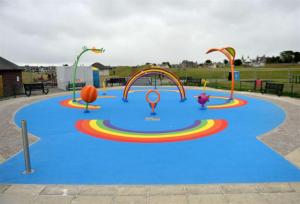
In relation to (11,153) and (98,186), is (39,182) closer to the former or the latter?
(98,186)

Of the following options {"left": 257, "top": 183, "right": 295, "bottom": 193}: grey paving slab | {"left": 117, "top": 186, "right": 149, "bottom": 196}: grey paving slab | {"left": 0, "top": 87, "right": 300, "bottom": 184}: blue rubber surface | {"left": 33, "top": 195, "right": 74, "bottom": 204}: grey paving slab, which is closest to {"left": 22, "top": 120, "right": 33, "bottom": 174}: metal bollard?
{"left": 0, "top": 87, "right": 300, "bottom": 184}: blue rubber surface

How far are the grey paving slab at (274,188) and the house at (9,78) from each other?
21.9m

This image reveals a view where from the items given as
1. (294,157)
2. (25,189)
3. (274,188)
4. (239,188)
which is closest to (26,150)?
(25,189)

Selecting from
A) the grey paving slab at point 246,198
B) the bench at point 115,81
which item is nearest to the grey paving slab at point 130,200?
the grey paving slab at point 246,198

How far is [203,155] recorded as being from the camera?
7.44 m

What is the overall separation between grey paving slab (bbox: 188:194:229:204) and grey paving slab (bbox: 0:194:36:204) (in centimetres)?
317

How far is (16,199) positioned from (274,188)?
537cm

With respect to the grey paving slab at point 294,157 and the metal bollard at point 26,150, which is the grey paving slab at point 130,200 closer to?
the metal bollard at point 26,150

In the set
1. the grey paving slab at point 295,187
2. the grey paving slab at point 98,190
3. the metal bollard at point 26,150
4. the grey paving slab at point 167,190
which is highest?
the metal bollard at point 26,150

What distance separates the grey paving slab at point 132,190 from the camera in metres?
5.14

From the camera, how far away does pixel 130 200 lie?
486 centimetres

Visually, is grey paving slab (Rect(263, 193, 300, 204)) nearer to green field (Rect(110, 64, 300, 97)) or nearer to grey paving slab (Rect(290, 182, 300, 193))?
grey paving slab (Rect(290, 182, 300, 193))

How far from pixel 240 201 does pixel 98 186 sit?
299 cm

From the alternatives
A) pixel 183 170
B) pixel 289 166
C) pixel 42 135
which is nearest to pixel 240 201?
pixel 183 170
